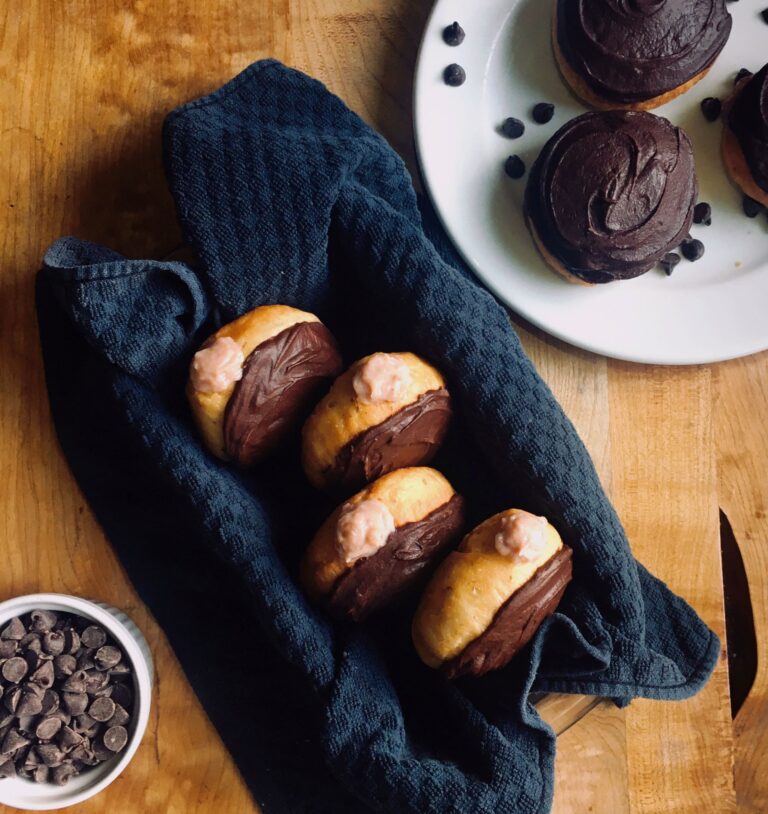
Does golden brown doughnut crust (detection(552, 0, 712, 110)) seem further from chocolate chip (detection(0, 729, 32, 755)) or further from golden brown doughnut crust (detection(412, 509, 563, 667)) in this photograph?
chocolate chip (detection(0, 729, 32, 755))

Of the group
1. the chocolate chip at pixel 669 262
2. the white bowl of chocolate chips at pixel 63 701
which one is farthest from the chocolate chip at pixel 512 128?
the white bowl of chocolate chips at pixel 63 701

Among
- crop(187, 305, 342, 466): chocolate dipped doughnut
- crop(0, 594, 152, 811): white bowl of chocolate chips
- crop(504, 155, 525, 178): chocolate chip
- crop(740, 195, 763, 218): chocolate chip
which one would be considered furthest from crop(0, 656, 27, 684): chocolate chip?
crop(740, 195, 763, 218): chocolate chip

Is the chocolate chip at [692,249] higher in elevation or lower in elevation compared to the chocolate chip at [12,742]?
higher

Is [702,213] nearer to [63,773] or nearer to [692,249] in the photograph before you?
[692,249]

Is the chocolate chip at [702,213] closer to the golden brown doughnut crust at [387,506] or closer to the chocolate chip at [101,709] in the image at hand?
the golden brown doughnut crust at [387,506]

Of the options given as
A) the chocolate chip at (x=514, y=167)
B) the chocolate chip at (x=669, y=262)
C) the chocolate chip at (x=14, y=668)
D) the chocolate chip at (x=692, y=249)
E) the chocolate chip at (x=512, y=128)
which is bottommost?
the chocolate chip at (x=14, y=668)

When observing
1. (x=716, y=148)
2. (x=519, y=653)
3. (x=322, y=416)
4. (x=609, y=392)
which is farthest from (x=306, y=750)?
(x=716, y=148)
